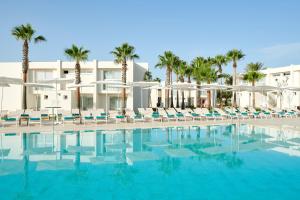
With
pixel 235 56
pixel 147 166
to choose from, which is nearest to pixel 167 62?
pixel 235 56

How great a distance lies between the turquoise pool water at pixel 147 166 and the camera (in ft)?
18.7

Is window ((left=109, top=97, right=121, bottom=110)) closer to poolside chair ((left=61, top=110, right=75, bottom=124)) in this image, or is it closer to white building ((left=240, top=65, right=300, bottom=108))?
poolside chair ((left=61, top=110, right=75, bottom=124))

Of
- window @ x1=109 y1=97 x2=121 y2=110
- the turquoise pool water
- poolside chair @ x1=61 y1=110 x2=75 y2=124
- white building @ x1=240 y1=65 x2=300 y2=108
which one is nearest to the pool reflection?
the turquoise pool water

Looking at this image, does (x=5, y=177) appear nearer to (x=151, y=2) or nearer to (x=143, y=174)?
(x=143, y=174)

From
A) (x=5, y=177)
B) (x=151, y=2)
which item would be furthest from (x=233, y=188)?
(x=151, y=2)

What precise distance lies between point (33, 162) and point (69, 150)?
70.8 inches

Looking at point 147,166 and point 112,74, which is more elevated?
point 112,74

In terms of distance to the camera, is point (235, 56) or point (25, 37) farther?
point (235, 56)

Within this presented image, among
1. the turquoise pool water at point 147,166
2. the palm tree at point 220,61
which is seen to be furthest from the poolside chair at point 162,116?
the palm tree at point 220,61

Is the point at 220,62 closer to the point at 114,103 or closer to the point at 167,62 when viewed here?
the point at 167,62

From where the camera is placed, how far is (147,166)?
7.76 meters

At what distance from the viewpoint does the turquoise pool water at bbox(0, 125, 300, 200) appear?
5.71m

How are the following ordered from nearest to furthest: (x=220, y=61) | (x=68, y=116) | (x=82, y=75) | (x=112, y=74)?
1. (x=68, y=116)
2. (x=82, y=75)
3. (x=112, y=74)
4. (x=220, y=61)

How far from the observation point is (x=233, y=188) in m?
5.94
